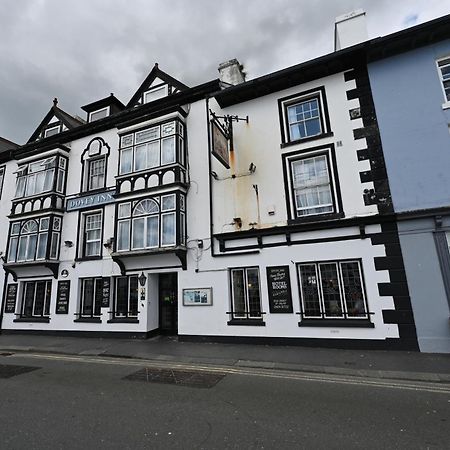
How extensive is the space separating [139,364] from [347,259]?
7224 millimetres

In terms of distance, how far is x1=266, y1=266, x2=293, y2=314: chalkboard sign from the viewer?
985cm

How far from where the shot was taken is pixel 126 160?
532 inches

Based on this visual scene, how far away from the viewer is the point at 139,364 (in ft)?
27.3

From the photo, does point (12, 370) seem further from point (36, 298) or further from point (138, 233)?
point (36, 298)

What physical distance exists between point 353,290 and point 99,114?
15801 mm

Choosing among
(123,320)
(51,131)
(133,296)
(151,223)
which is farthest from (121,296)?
(51,131)

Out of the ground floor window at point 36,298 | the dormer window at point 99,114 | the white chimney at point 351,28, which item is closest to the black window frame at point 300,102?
the white chimney at point 351,28

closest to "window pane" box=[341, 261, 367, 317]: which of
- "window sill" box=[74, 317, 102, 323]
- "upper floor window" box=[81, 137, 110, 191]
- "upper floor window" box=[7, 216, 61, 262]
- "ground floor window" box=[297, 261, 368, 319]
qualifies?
"ground floor window" box=[297, 261, 368, 319]

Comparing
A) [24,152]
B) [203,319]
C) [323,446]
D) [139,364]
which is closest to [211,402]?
[323,446]

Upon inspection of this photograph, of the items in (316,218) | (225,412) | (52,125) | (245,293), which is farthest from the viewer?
(52,125)

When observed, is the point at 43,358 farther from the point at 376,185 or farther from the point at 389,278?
the point at 376,185

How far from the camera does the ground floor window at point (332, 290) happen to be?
9211 millimetres

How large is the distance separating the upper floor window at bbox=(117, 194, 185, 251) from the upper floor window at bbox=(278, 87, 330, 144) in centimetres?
512

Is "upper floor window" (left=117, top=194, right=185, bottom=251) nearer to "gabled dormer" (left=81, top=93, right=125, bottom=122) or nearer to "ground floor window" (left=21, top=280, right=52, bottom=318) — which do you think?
"ground floor window" (left=21, top=280, right=52, bottom=318)
